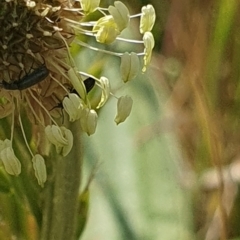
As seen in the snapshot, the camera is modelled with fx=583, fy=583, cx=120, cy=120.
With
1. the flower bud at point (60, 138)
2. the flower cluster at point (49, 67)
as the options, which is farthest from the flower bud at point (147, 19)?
the flower bud at point (60, 138)

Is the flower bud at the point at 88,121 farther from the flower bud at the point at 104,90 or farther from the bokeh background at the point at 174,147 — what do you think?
the bokeh background at the point at 174,147

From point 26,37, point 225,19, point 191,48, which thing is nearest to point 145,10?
point 26,37

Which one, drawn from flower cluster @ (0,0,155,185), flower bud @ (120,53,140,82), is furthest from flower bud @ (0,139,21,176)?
flower bud @ (120,53,140,82)

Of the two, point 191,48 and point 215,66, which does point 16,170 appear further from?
point 191,48

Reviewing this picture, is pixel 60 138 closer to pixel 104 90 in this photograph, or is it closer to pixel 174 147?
pixel 104 90

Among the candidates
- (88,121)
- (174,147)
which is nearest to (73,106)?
(88,121)
